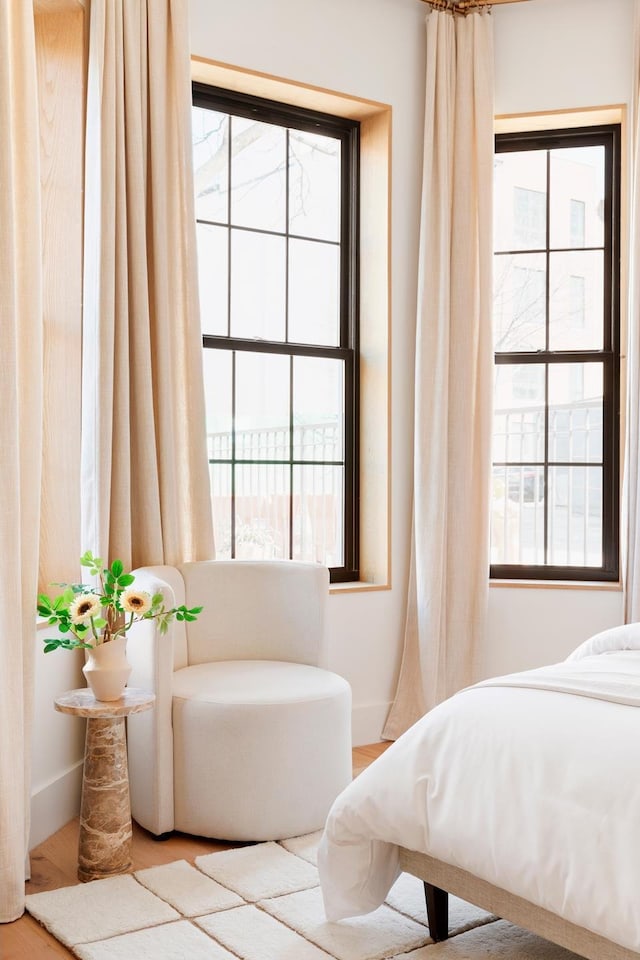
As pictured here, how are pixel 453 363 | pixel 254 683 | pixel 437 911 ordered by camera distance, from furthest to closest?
1. pixel 453 363
2. pixel 254 683
3. pixel 437 911

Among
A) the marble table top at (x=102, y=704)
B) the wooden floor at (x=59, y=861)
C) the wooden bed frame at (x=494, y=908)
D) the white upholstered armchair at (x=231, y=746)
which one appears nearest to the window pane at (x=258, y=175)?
the white upholstered armchair at (x=231, y=746)

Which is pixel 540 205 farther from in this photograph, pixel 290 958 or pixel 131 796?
pixel 290 958

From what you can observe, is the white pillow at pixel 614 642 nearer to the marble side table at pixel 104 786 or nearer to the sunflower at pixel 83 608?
the marble side table at pixel 104 786

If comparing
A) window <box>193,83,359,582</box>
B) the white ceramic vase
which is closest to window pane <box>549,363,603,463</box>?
window <box>193,83,359,582</box>

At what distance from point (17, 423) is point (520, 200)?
2927 millimetres

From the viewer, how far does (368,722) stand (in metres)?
4.30

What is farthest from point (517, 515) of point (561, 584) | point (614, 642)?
point (614, 642)

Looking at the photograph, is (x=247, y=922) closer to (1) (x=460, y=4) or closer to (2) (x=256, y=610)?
(2) (x=256, y=610)

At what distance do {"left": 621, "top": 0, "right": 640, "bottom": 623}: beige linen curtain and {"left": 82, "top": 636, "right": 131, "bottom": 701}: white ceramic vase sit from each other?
231 cm

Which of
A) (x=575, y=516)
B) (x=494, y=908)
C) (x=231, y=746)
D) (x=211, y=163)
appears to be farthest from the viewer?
(x=575, y=516)

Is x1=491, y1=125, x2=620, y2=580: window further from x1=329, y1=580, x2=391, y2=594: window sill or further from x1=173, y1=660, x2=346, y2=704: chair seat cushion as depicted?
x1=173, y1=660, x2=346, y2=704: chair seat cushion

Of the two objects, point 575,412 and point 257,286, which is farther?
point 575,412

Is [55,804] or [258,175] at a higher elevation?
[258,175]

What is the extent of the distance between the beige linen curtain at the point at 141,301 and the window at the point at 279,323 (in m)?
0.42
